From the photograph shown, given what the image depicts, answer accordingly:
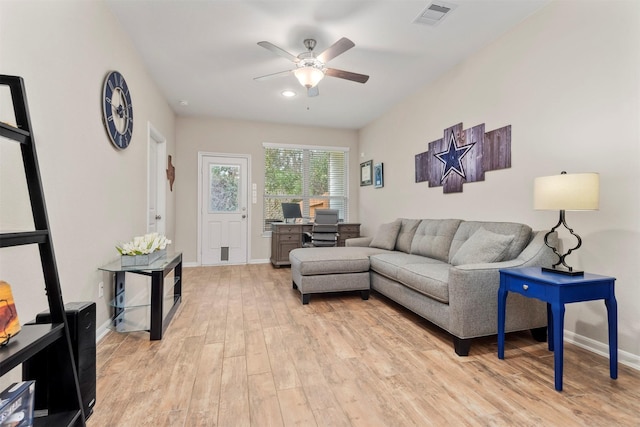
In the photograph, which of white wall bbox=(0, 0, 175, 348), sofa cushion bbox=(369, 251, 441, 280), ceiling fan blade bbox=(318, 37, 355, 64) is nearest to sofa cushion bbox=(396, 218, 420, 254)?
sofa cushion bbox=(369, 251, 441, 280)

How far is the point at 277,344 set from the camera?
7.39 feet

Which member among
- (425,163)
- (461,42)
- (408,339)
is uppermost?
(461,42)

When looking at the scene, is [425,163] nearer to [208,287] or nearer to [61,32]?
[208,287]

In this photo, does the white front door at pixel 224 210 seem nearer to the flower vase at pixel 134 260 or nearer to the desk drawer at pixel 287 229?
the desk drawer at pixel 287 229

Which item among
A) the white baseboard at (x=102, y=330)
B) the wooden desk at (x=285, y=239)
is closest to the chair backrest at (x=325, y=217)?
the wooden desk at (x=285, y=239)

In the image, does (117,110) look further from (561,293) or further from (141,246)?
(561,293)

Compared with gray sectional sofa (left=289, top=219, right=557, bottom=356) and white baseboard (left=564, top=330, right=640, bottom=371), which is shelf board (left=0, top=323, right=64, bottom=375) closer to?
gray sectional sofa (left=289, top=219, right=557, bottom=356)

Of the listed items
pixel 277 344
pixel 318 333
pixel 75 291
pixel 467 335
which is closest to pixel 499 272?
pixel 467 335

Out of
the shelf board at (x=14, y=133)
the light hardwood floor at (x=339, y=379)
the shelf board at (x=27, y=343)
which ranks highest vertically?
the shelf board at (x=14, y=133)

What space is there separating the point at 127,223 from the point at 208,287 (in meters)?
1.36

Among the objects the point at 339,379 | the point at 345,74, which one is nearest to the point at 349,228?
the point at 345,74

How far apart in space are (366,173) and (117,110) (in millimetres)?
4125

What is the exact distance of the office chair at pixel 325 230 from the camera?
4.72 meters

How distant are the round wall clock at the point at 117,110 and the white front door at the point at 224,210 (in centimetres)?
255
